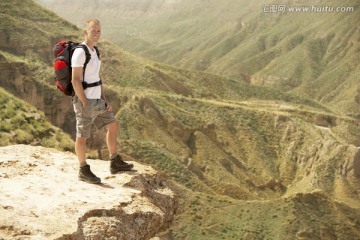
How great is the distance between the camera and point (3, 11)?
40.4 m

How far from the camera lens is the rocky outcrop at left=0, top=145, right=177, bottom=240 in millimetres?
5281

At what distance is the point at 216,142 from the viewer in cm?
3897

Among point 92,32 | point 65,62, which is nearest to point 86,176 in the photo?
point 65,62

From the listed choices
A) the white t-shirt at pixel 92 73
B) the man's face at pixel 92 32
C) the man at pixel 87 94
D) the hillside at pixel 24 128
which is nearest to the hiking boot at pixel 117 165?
the man at pixel 87 94

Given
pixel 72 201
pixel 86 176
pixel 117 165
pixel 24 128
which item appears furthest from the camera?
pixel 24 128

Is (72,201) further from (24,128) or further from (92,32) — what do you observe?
(24,128)

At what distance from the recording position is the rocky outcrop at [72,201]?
17.3ft

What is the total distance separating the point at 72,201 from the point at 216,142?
3332 centimetres

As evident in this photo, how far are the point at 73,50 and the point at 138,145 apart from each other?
2483cm

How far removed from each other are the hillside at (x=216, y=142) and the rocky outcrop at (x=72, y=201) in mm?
13155

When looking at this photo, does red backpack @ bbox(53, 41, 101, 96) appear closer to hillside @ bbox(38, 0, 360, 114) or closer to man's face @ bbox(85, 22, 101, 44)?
man's face @ bbox(85, 22, 101, 44)

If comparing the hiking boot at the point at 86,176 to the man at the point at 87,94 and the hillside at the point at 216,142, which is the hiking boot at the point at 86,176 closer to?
the man at the point at 87,94

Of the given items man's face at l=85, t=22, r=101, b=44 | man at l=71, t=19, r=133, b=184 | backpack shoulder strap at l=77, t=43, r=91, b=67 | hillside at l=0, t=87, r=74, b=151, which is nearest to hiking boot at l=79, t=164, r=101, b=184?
man at l=71, t=19, r=133, b=184

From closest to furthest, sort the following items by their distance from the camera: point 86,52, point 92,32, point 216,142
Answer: point 86,52, point 92,32, point 216,142
